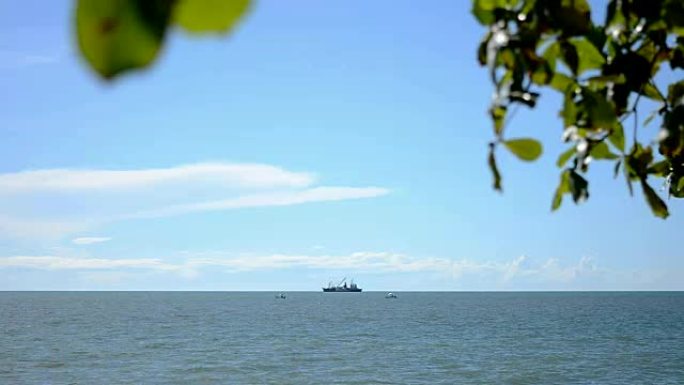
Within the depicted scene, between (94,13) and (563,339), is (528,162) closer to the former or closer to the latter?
(94,13)

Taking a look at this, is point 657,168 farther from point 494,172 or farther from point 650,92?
point 494,172

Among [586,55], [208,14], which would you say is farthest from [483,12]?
[208,14]

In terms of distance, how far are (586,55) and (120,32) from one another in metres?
1.17

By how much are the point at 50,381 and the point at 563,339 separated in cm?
5132

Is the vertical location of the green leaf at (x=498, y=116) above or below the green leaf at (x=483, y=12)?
below

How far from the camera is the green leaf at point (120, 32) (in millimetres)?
423

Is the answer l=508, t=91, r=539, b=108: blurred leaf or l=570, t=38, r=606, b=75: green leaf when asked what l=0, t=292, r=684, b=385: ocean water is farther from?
l=508, t=91, r=539, b=108: blurred leaf

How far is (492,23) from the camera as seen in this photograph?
1280mm

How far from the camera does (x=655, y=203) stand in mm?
1638

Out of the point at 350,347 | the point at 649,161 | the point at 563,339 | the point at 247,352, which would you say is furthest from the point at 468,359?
the point at 649,161

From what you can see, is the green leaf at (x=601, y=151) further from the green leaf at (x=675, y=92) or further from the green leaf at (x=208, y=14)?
the green leaf at (x=208, y=14)

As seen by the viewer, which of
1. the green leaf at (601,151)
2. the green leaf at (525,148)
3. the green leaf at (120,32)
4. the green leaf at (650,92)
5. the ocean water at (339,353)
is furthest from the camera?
the ocean water at (339,353)

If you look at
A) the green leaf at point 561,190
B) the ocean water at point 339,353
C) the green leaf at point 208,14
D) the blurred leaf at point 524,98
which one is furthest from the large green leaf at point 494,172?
the ocean water at point 339,353

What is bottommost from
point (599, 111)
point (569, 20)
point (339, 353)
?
point (339, 353)
